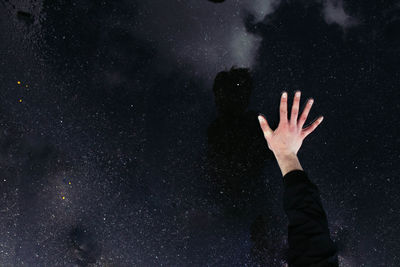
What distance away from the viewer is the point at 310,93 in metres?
2.16

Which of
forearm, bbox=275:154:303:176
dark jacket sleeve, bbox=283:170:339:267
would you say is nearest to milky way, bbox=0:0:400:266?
forearm, bbox=275:154:303:176

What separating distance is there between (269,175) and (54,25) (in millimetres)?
2163

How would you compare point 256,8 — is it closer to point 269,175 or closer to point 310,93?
point 310,93

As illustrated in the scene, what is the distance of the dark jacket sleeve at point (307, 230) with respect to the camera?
969 millimetres

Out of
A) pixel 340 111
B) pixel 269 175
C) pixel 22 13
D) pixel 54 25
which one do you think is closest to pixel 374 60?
pixel 340 111

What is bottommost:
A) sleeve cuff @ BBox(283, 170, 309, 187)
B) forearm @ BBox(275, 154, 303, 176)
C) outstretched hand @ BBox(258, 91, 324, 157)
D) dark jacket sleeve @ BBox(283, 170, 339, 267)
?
dark jacket sleeve @ BBox(283, 170, 339, 267)

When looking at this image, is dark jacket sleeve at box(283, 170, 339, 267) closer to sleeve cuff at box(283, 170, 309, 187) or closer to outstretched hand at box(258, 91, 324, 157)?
sleeve cuff at box(283, 170, 309, 187)

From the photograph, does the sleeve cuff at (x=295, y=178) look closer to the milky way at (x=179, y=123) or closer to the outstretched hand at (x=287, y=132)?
the outstretched hand at (x=287, y=132)

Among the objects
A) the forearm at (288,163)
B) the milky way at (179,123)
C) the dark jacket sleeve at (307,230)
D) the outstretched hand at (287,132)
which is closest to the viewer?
the dark jacket sleeve at (307,230)

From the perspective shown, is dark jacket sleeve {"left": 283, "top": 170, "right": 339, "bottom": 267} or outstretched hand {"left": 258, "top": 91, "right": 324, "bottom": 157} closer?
dark jacket sleeve {"left": 283, "top": 170, "right": 339, "bottom": 267}

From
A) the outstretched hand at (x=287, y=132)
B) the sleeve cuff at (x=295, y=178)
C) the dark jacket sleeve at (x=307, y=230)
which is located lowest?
the dark jacket sleeve at (x=307, y=230)

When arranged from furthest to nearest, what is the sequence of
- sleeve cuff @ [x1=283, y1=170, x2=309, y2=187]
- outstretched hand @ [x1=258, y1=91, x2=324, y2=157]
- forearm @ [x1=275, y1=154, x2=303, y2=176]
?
outstretched hand @ [x1=258, y1=91, x2=324, y2=157], forearm @ [x1=275, y1=154, x2=303, y2=176], sleeve cuff @ [x1=283, y1=170, x2=309, y2=187]

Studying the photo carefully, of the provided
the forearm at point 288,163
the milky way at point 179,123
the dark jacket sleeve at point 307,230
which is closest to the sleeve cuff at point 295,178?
the dark jacket sleeve at point 307,230

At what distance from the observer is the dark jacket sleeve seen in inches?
38.1
